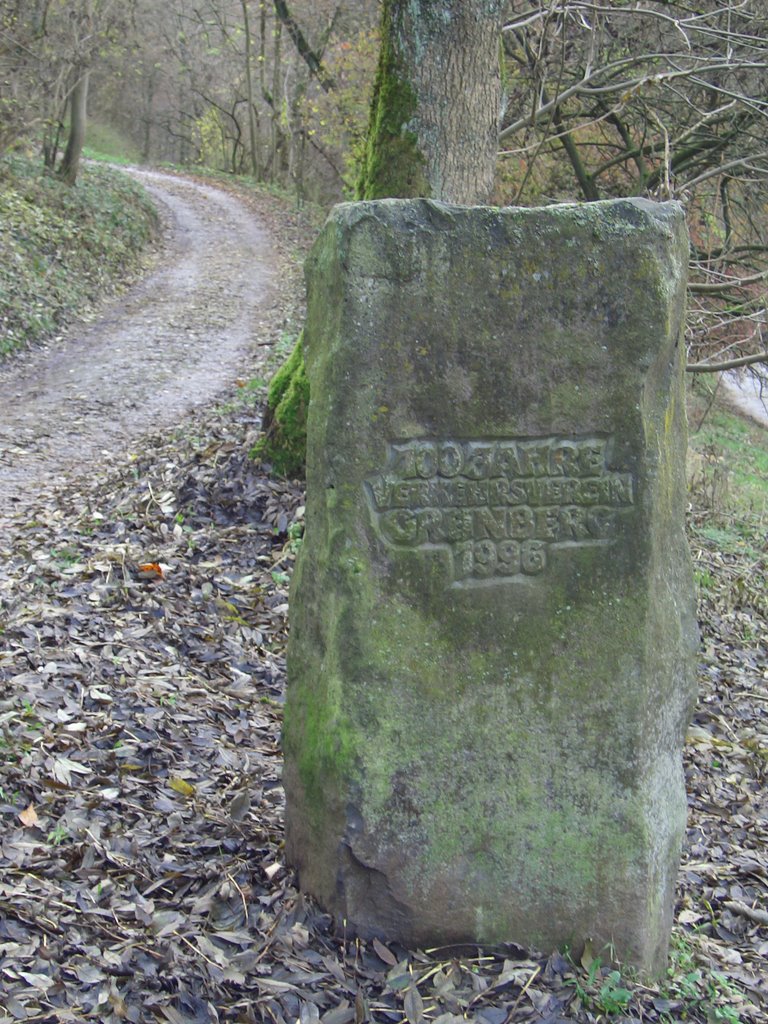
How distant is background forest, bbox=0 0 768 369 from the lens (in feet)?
28.3

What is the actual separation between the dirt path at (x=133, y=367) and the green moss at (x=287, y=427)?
1.99m

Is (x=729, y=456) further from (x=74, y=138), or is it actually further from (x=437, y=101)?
(x=74, y=138)

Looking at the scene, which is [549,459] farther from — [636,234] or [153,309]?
[153,309]

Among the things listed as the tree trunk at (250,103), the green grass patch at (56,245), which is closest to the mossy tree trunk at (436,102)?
the green grass patch at (56,245)

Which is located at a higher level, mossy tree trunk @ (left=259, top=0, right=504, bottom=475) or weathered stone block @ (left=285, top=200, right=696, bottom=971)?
mossy tree trunk @ (left=259, top=0, right=504, bottom=475)

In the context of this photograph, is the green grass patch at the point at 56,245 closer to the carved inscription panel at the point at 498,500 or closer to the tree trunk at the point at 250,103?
the tree trunk at the point at 250,103

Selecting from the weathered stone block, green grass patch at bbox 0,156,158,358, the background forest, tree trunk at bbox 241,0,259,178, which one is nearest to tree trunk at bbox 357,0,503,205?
the background forest

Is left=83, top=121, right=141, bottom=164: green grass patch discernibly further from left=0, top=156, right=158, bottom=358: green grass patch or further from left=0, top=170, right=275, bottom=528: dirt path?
left=0, top=170, right=275, bottom=528: dirt path

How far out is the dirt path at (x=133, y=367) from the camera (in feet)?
31.4

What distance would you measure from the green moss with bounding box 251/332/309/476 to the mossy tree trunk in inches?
54.1

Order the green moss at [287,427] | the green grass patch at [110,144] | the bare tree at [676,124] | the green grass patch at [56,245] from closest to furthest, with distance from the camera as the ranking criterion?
the green moss at [287,427], the bare tree at [676,124], the green grass patch at [56,245], the green grass patch at [110,144]

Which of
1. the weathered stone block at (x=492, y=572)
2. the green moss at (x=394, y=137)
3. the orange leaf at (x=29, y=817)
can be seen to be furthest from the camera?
the green moss at (x=394, y=137)

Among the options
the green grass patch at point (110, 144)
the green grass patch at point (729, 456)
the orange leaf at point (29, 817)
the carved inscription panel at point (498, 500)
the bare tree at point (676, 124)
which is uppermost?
the green grass patch at point (110, 144)

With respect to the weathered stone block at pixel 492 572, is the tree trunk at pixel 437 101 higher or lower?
higher
